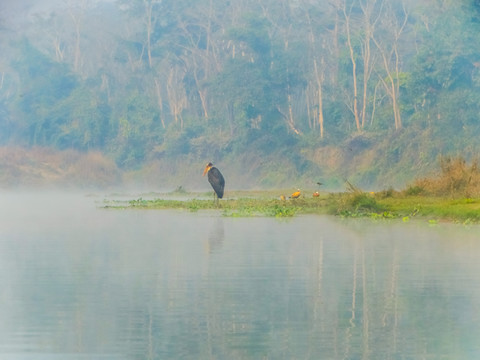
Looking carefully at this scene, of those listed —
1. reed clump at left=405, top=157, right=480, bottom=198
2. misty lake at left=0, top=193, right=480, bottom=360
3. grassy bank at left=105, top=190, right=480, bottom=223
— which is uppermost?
reed clump at left=405, top=157, right=480, bottom=198

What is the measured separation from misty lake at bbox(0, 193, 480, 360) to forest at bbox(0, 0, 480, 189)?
26.2 metres

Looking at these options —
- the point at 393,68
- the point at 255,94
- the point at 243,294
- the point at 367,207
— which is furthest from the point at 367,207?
the point at 393,68

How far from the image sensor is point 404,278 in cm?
1192

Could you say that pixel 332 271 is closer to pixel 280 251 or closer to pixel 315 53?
pixel 280 251

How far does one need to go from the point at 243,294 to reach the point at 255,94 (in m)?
39.2

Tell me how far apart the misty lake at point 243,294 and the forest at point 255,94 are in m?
26.2

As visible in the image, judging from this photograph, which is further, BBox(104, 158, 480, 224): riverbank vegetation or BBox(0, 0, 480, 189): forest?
BBox(0, 0, 480, 189): forest

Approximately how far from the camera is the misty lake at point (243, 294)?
26.5 feet

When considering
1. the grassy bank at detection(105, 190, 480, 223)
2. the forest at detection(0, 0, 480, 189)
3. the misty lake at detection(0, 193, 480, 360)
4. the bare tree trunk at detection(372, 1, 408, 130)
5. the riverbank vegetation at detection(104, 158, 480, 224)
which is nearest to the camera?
the misty lake at detection(0, 193, 480, 360)

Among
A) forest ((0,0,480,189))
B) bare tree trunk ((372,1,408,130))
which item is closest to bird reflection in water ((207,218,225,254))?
forest ((0,0,480,189))

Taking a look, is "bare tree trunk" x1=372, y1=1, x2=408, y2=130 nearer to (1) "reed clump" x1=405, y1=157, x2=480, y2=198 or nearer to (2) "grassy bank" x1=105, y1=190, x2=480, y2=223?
(2) "grassy bank" x1=105, y1=190, x2=480, y2=223

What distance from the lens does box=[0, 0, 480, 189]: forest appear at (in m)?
44.4

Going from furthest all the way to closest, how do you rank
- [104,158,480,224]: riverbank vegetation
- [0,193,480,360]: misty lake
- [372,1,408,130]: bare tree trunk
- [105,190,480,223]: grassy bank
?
1. [372,1,408,130]: bare tree trunk
2. [104,158,480,224]: riverbank vegetation
3. [105,190,480,223]: grassy bank
4. [0,193,480,360]: misty lake

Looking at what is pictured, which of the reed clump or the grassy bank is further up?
the reed clump
